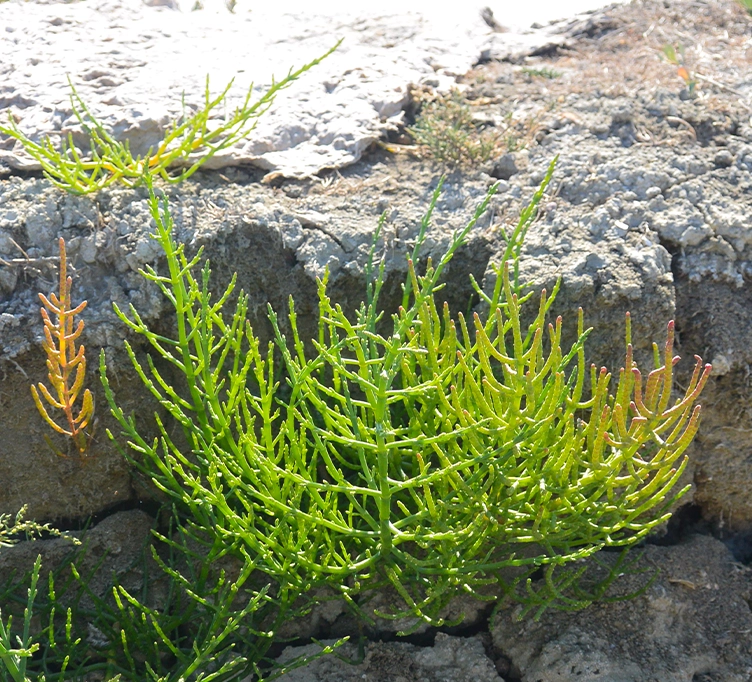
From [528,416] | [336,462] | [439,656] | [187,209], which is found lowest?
[439,656]

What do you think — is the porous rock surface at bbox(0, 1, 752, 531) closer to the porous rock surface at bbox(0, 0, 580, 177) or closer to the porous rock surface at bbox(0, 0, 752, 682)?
the porous rock surface at bbox(0, 0, 752, 682)

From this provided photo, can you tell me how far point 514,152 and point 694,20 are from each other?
153 cm

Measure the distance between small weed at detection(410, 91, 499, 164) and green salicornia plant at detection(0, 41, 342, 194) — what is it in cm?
50

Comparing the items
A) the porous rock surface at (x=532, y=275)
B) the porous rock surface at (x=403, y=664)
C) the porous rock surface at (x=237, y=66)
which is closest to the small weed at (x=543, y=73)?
the porous rock surface at (x=237, y=66)

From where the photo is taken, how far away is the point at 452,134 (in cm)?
279

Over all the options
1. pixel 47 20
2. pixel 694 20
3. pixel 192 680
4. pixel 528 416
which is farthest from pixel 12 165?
pixel 694 20

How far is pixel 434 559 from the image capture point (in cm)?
184

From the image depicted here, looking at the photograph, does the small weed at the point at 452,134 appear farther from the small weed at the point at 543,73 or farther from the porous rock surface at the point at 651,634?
the porous rock surface at the point at 651,634

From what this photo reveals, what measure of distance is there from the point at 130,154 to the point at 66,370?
0.81 meters

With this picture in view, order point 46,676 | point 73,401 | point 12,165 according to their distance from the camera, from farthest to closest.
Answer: point 12,165, point 73,401, point 46,676

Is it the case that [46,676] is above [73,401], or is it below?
below

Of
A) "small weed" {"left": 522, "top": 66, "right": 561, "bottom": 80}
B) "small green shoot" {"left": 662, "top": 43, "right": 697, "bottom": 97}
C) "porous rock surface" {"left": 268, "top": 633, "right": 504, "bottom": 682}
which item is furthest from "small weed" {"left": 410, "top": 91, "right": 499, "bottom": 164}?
"porous rock surface" {"left": 268, "top": 633, "right": 504, "bottom": 682}

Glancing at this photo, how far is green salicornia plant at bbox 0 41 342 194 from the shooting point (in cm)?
232

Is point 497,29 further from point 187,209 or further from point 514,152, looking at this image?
point 187,209
